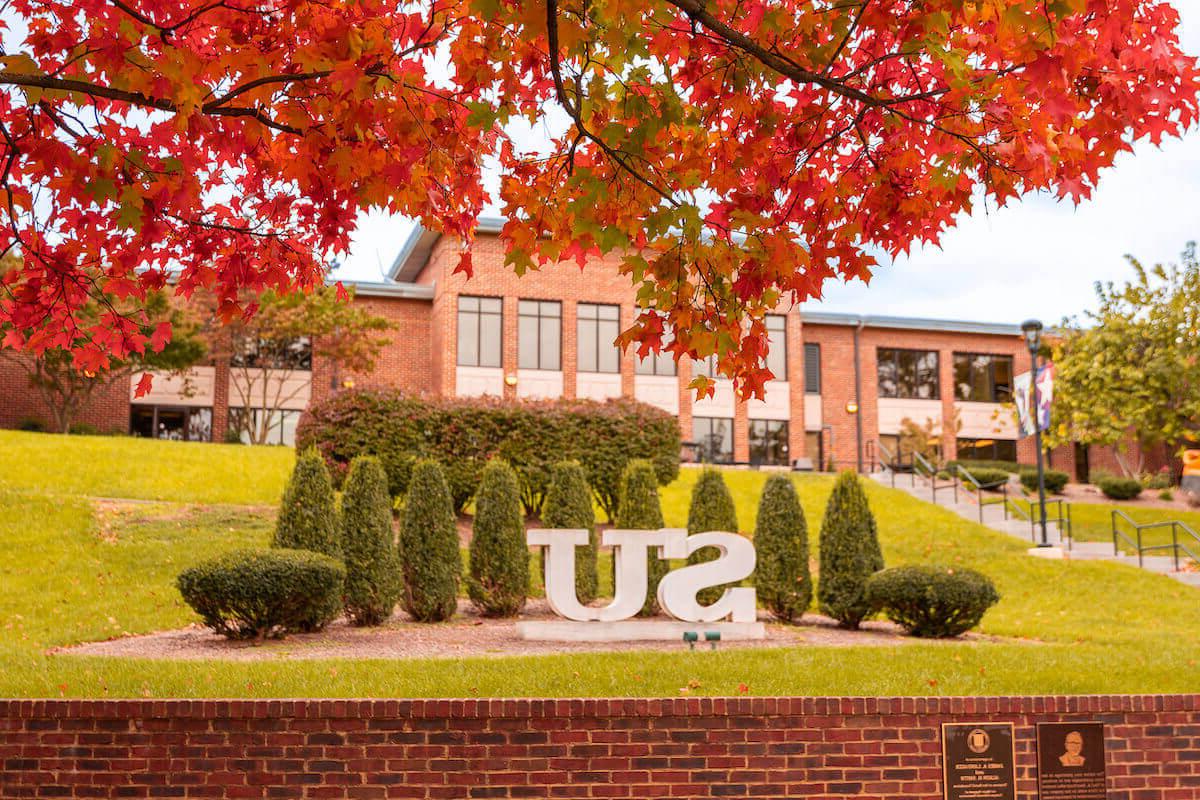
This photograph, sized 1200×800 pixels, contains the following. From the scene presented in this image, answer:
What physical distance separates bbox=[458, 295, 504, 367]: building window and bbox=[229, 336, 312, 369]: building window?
476cm

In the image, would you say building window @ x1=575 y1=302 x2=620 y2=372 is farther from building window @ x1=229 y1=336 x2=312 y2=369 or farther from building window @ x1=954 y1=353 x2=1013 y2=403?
building window @ x1=954 y1=353 x2=1013 y2=403

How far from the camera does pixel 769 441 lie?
40.7 metres

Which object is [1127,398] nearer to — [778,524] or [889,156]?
[778,524]

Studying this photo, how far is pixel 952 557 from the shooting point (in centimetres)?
2273

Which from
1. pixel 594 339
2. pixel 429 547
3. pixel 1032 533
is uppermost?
pixel 594 339

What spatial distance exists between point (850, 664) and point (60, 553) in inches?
499

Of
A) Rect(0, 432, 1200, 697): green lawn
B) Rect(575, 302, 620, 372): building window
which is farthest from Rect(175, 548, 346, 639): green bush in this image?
Rect(575, 302, 620, 372): building window

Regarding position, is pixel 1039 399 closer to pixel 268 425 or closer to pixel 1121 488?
pixel 1121 488

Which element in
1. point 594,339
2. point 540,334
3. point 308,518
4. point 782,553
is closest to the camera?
point 308,518

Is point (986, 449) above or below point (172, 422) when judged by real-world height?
below

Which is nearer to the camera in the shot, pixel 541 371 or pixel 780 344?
pixel 541 371

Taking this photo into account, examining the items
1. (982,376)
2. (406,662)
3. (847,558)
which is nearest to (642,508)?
(847,558)

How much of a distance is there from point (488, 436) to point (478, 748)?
597 inches

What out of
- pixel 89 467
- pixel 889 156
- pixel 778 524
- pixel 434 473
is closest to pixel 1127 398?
pixel 778 524
